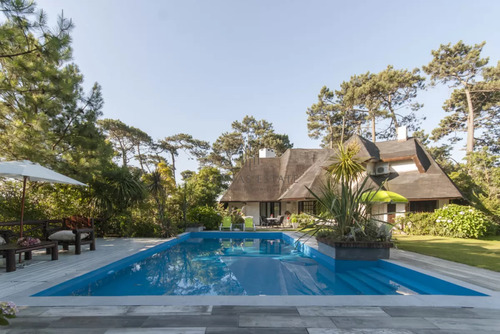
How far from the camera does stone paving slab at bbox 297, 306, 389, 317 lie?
3.07 meters

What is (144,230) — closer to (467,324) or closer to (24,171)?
(24,171)

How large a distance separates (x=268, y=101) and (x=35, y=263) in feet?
67.1

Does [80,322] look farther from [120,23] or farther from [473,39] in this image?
[473,39]

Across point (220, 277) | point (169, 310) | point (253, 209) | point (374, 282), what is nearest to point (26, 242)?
point (220, 277)

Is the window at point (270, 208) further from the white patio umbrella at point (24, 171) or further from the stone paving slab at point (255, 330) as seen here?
the stone paving slab at point (255, 330)

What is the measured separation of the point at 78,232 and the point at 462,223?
14140mm

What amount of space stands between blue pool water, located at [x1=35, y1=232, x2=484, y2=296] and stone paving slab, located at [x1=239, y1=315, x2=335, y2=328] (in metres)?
1.91

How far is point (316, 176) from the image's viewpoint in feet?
58.7

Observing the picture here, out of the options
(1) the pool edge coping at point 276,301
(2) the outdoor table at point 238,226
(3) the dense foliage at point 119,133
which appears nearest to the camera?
(1) the pool edge coping at point 276,301

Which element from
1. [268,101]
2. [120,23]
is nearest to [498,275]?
[120,23]

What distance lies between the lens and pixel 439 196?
1422 centimetres

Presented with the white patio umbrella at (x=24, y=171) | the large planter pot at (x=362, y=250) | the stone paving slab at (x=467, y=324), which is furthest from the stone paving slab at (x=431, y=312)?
the white patio umbrella at (x=24, y=171)

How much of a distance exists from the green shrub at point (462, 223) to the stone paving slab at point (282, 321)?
1175 centimetres

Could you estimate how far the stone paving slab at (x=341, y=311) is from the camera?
3.07 m
